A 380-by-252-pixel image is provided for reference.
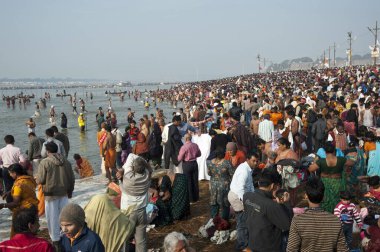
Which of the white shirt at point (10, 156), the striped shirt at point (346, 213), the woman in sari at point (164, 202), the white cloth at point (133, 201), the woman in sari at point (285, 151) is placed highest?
the woman in sari at point (285, 151)

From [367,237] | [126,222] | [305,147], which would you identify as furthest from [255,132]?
[126,222]

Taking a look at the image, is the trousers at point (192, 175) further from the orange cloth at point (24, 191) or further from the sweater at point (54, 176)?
the orange cloth at point (24, 191)

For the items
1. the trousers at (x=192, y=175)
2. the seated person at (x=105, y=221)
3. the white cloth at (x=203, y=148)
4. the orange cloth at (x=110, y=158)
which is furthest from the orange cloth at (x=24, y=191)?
the white cloth at (x=203, y=148)

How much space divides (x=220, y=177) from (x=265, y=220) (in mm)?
2083

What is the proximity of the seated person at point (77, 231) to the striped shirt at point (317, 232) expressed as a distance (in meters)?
1.70

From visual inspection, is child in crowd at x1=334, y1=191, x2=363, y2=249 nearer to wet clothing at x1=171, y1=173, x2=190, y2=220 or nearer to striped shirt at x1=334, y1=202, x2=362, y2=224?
striped shirt at x1=334, y1=202, x2=362, y2=224

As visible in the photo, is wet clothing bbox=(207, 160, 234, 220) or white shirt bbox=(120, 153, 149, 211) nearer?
white shirt bbox=(120, 153, 149, 211)

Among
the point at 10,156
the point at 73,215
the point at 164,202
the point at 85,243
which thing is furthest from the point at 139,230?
the point at 10,156

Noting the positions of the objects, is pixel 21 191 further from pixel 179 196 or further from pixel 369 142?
pixel 369 142

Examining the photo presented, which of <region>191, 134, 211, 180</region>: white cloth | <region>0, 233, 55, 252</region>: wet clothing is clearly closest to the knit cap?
<region>0, 233, 55, 252</region>: wet clothing

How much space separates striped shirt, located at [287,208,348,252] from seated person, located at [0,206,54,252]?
2086mm

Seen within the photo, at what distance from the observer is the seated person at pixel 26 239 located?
121 inches

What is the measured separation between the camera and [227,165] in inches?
237

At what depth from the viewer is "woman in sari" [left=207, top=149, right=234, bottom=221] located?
6035mm
